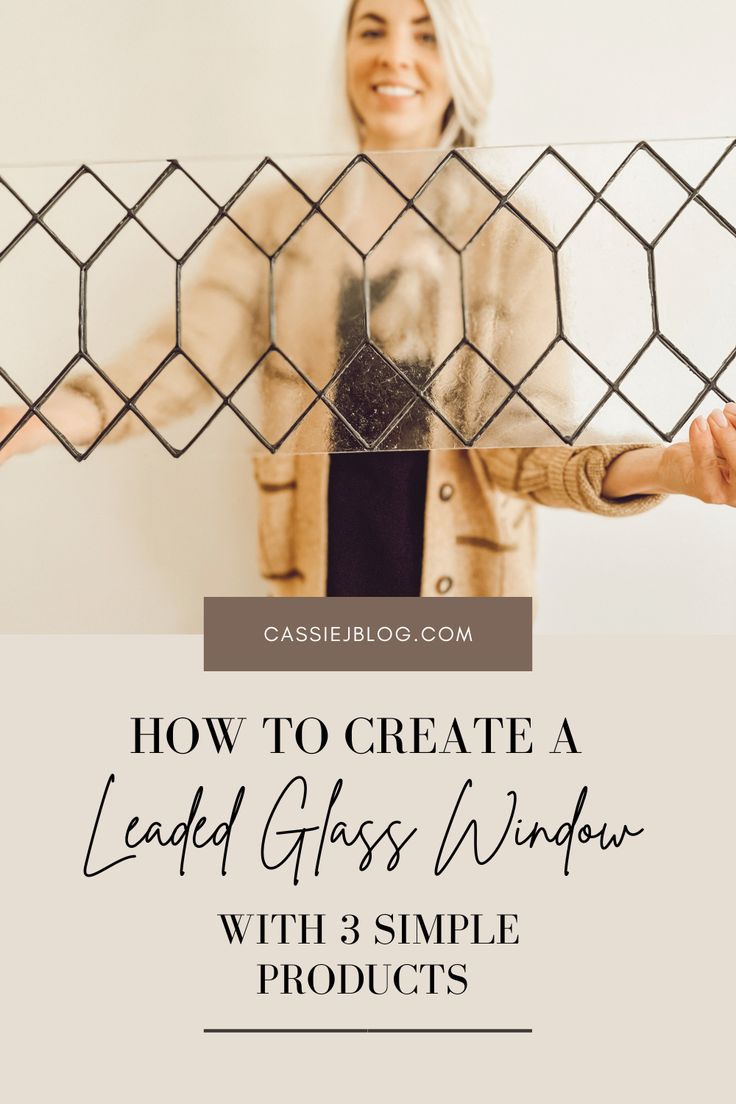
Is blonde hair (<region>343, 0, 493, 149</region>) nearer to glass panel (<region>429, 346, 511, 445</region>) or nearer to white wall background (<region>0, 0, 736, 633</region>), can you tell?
white wall background (<region>0, 0, 736, 633</region>)

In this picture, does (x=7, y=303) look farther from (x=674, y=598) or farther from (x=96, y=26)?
(x=674, y=598)

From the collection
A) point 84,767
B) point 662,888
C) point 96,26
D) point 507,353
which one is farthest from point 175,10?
point 662,888

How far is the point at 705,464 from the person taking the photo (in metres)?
0.37

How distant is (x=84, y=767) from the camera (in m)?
0.47

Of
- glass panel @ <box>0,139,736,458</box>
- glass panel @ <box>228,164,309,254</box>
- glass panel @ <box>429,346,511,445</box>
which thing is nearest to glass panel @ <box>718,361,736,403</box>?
glass panel @ <box>0,139,736,458</box>

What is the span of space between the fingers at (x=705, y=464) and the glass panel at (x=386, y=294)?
0.04 feet

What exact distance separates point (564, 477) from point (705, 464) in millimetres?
119

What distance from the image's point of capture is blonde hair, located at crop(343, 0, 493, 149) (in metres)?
0.56

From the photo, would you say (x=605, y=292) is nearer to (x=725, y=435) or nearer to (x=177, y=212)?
(x=725, y=435)

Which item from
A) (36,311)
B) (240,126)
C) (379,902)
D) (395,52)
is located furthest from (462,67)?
(379,902)

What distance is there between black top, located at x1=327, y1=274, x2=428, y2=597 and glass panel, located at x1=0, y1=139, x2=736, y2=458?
0.70ft

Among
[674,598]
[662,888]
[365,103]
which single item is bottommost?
[662,888]

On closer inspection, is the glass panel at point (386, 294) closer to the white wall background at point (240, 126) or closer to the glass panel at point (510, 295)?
the glass panel at point (510, 295)

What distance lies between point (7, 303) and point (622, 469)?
344 mm
